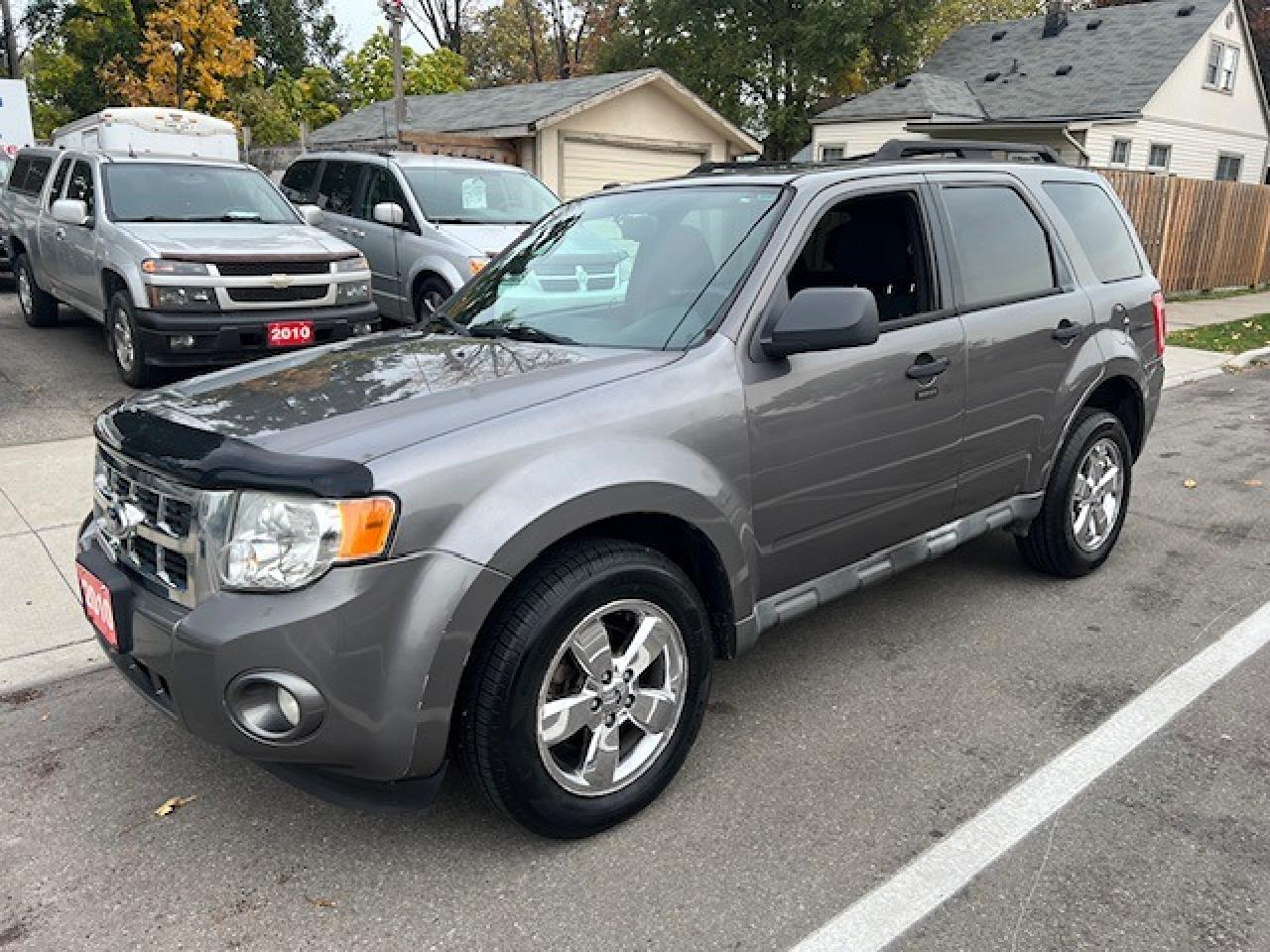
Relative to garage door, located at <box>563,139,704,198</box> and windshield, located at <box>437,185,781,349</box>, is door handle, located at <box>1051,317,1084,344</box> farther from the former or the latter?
garage door, located at <box>563,139,704,198</box>

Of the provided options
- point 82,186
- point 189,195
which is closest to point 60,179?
point 82,186

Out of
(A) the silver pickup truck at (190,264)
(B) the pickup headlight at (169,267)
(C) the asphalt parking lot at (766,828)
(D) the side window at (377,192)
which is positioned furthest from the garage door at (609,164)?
(C) the asphalt parking lot at (766,828)

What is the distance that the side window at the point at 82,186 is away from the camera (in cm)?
848

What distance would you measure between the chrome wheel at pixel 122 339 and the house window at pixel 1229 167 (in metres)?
32.8

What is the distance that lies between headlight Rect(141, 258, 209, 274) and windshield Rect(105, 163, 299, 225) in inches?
44.8

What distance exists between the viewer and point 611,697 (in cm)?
280

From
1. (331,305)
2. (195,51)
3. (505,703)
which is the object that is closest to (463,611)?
(505,703)

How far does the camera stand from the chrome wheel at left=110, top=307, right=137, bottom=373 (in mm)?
7617

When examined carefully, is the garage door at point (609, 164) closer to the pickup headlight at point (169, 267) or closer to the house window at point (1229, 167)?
the pickup headlight at point (169, 267)

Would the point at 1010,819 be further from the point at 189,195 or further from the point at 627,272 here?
the point at 189,195

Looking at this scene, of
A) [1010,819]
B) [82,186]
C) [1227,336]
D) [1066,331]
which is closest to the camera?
[1010,819]

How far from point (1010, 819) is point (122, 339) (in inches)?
288

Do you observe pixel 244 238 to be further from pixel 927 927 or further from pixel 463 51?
pixel 463 51

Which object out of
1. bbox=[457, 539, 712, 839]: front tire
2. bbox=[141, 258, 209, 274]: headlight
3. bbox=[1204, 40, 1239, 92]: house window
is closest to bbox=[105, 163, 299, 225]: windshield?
bbox=[141, 258, 209, 274]: headlight
